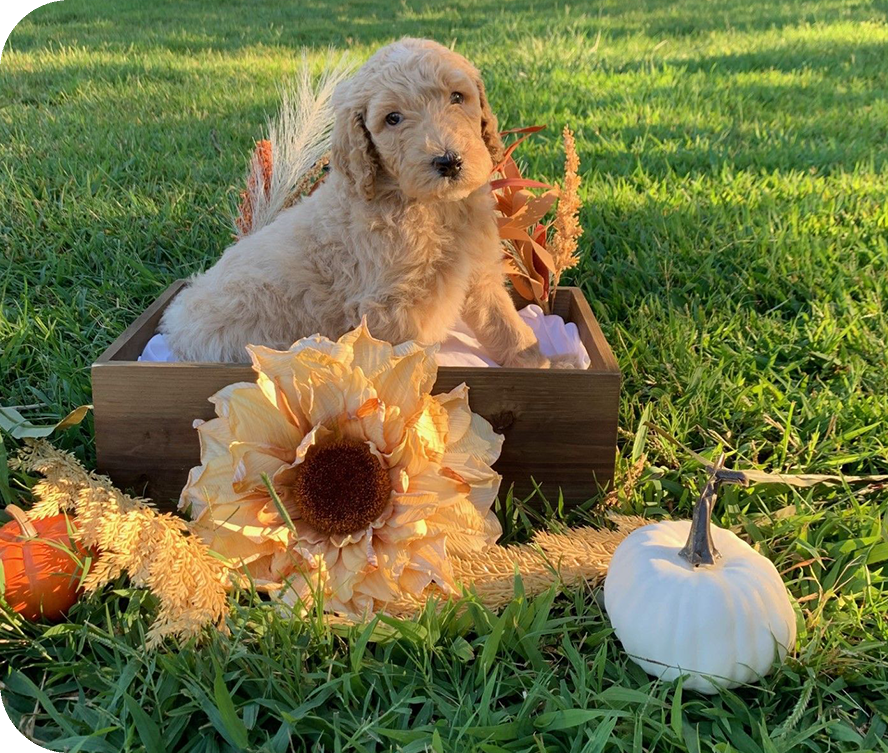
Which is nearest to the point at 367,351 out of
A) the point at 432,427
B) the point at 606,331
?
the point at 432,427

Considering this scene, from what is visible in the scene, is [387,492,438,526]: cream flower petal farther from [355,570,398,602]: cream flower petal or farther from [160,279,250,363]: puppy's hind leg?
[160,279,250,363]: puppy's hind leg

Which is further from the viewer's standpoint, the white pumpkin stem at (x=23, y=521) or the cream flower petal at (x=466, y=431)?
the cream flower petal at (x=466, y=431)

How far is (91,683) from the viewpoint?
1.86 m

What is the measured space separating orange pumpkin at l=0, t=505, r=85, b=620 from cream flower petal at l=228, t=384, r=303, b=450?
54cm

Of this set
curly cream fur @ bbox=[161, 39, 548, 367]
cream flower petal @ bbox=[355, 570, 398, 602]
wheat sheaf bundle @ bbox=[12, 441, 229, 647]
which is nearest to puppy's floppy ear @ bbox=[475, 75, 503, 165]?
curly cream fur @ bbox=[161, 39, 548, 367]

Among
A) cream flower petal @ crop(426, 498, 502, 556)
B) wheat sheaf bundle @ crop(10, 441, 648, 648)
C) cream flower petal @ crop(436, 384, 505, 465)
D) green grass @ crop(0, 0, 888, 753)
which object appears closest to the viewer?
green grass @ crop(0, 0, 888, 753)

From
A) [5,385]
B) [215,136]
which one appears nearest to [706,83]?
[215,136]

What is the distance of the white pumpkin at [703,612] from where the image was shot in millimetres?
1759

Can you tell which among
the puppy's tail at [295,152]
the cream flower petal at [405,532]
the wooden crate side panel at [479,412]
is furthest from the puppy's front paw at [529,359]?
the puppy's tail at [295,152]

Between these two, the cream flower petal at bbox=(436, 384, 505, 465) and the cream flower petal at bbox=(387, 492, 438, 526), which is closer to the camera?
the cream flower petal at bbox=(387, 492, 438, 526)

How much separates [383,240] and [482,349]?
0.65 metres

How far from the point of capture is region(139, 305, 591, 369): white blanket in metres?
2.76

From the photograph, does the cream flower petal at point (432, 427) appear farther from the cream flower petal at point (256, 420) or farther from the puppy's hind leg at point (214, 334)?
the puppy's hind leg at point (214, 334)

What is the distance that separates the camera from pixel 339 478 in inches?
82.8
